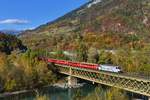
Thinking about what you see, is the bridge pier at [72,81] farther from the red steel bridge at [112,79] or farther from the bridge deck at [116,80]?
the bridge deck at [116,80]

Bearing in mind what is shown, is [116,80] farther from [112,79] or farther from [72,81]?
[72,81]

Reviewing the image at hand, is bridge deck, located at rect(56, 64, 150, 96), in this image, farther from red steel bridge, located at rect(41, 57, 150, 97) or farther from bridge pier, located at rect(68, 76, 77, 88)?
bridge pier, located at rect(68, 76, 77, 88)

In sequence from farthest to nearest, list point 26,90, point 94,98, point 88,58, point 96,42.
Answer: point 96,42
point 88,58
point 26,90
point 94,98

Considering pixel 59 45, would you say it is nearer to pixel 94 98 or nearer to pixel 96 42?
pixel 96 42

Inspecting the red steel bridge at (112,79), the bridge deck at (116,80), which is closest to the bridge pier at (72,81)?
the red steel bridge at (112,79)

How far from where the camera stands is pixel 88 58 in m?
94.7

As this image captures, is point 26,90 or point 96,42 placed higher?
point 96,42

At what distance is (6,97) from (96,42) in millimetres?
76790

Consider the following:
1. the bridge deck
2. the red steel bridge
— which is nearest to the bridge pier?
the red steel bridge

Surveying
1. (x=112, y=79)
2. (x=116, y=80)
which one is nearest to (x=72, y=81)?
(x=112, y=79)

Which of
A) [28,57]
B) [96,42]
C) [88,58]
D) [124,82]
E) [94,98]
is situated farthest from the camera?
[96,42]

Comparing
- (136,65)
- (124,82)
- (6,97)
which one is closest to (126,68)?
(136,65)

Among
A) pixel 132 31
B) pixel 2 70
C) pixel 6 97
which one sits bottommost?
pixel 6 97

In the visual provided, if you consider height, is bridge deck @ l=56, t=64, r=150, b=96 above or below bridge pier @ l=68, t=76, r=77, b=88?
above
